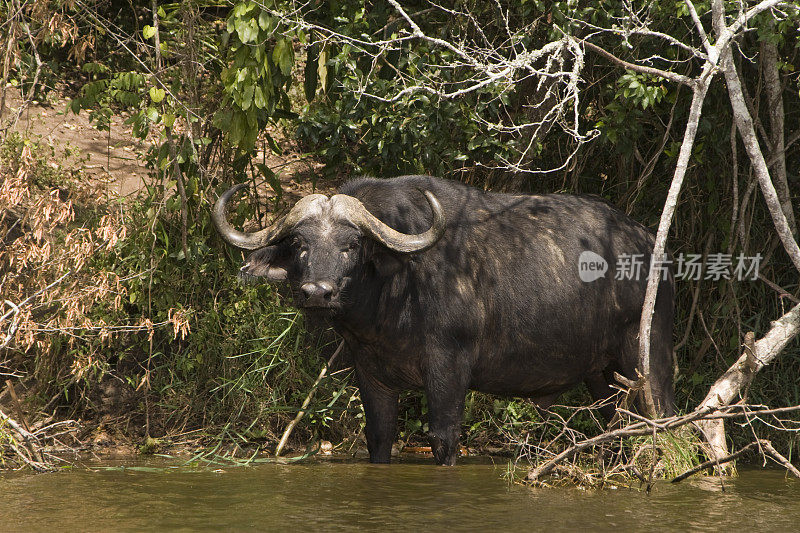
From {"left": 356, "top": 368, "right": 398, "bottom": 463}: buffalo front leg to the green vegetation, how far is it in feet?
2.05

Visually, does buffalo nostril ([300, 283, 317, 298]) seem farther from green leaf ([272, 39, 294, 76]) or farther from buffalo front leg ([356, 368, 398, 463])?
green leaf ([272, 39, 294, 76])

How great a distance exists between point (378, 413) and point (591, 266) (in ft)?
5.40

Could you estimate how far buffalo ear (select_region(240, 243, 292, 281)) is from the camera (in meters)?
6.15

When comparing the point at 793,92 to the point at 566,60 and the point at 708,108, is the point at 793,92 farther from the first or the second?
the point at 566,60

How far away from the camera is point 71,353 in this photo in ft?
23.0

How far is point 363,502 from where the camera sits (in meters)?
5.09

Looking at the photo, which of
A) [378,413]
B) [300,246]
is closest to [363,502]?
[378,413]

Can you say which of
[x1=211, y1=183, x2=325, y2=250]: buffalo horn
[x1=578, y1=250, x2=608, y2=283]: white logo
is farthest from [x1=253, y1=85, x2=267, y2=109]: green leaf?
[x1=578, y1=250, x2=608, y2=283]: white logo

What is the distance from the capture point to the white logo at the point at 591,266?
6621 mm

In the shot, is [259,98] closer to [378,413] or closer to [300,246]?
[300,246]

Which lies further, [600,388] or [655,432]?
[600,388]

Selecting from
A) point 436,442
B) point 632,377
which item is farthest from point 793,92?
point 436,442

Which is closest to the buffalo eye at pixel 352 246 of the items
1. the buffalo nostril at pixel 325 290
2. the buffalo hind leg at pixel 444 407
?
the buffalo nostril at pixel 325 290

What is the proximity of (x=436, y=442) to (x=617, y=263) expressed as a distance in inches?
65.1
